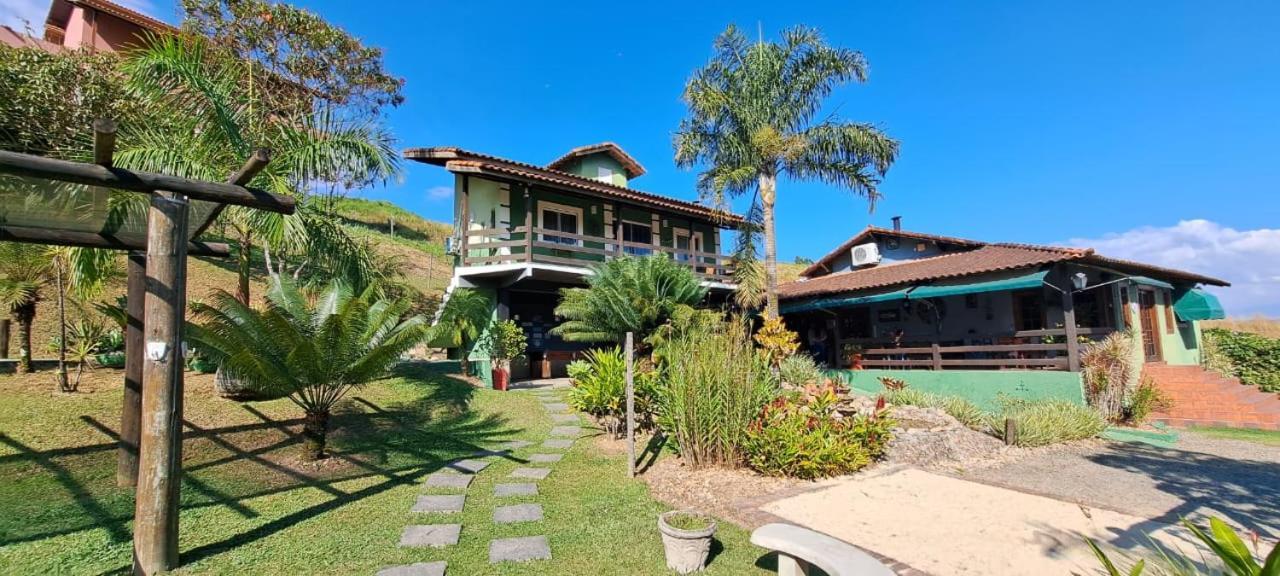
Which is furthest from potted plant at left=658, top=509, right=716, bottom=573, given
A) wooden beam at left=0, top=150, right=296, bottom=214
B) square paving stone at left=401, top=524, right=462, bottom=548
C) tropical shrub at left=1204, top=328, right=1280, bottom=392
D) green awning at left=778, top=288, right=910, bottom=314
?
tropical shrub at left=1204, top=328, right=1280, bottom=392

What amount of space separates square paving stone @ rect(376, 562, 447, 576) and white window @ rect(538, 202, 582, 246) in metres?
13.1

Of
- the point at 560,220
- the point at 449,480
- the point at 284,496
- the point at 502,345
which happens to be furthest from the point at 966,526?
the point at 560,220

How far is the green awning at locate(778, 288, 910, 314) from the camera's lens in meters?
14.4

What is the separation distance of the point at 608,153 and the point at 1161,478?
16706 mm

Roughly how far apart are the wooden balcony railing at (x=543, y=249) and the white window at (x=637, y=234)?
0.16ft

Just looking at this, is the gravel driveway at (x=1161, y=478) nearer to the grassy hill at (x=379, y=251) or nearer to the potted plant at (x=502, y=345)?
the potted plant at (x=502, y=345)

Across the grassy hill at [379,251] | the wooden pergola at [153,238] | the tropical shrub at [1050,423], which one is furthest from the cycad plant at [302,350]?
the tropical shrub at [1050,423]

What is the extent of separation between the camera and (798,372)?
1255 cm

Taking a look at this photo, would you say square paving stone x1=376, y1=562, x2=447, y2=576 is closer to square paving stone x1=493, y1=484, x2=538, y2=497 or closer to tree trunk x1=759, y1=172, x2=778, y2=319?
square paving stone x1=493, y1=484, x2=538, y2=497

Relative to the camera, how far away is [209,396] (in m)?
8.46

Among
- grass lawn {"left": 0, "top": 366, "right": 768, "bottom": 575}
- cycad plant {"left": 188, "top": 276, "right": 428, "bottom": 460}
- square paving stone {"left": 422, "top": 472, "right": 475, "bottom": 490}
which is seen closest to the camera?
grass lawn {"left": 0, "top": 366, "right": 768, "bottom": 575}

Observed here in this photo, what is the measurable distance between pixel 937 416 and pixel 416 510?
8675 mm

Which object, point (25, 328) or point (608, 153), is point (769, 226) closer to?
point (608, 153)

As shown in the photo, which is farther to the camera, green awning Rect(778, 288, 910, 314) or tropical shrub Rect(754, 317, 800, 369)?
green awning Rect(778, 288, 910, 314)
